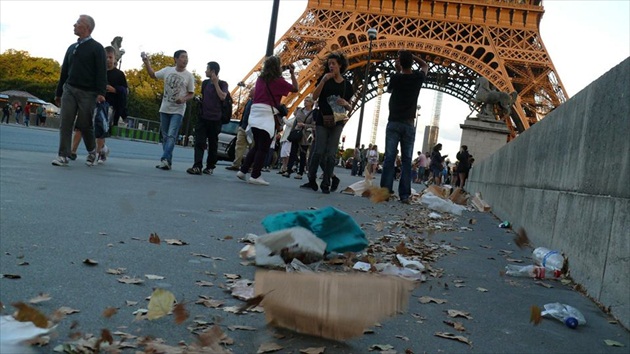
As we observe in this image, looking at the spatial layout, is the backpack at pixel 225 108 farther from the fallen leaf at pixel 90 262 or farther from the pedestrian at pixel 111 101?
the fallen leaf at pixel 90 262

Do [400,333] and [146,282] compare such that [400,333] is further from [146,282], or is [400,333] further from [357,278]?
[146,282]

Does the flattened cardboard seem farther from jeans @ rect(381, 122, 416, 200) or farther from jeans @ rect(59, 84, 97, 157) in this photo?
jeans @ rect(381, 122, 416, 200)

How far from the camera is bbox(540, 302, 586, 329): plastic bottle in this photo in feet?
10.1

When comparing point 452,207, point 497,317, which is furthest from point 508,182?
point 497,317

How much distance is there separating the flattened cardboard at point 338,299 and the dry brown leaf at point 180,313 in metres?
0.39

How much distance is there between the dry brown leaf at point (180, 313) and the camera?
2.44 metres

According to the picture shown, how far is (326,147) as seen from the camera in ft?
33.3

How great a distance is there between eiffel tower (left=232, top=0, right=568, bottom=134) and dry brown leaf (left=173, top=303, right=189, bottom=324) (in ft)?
107

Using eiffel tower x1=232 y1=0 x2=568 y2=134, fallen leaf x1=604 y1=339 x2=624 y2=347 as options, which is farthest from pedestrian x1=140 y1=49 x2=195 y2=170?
eiffel tower x1=232 y1=0 x2=568 y2=134

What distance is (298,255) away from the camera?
3285 millimetres

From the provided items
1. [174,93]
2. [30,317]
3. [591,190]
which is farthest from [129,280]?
[174,93]

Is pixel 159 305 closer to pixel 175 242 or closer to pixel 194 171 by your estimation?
pixel 175 242

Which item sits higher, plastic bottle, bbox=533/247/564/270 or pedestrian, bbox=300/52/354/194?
pedestrian, bbox=300/52/354/194

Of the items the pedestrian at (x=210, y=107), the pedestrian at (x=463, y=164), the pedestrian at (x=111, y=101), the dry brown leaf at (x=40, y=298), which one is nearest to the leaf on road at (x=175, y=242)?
the dry brown leaf at (x=40, y=298)
